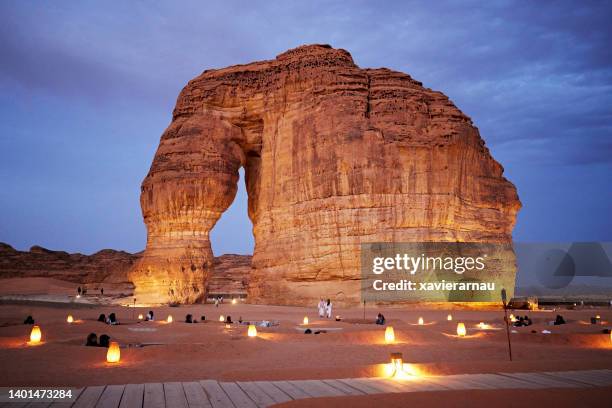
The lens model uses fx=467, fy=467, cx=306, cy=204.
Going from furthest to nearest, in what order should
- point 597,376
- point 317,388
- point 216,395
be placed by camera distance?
1. point 597,376
2. point 317,388
3. point 216,395

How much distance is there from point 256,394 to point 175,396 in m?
1.13

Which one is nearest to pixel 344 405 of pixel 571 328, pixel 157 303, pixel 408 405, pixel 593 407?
pixel 408 405

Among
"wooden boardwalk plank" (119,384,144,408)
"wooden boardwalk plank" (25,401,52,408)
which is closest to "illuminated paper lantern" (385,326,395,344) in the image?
"wooden boardwalk plank" (119,384,144,408)

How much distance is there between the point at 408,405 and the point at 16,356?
10.8 metres

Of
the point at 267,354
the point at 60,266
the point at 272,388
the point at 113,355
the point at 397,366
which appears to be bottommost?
the point at 267,354

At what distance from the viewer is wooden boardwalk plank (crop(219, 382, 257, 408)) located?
616 centimetres

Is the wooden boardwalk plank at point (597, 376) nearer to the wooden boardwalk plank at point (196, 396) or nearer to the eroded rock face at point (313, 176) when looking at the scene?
the wooden boardwalk plank at point (196, 396)

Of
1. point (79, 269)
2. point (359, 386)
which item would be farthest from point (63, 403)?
point (79, 269)

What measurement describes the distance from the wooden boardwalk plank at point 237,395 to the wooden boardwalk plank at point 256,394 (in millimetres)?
63

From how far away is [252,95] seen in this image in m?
44.6

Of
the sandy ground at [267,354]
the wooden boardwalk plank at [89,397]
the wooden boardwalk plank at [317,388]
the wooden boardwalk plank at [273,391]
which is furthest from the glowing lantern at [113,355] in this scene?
the wooden boardwalk plank at [317,388]

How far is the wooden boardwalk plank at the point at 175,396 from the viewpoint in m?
6.05

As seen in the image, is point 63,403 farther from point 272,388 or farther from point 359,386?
point 359,386

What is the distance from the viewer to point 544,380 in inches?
305
